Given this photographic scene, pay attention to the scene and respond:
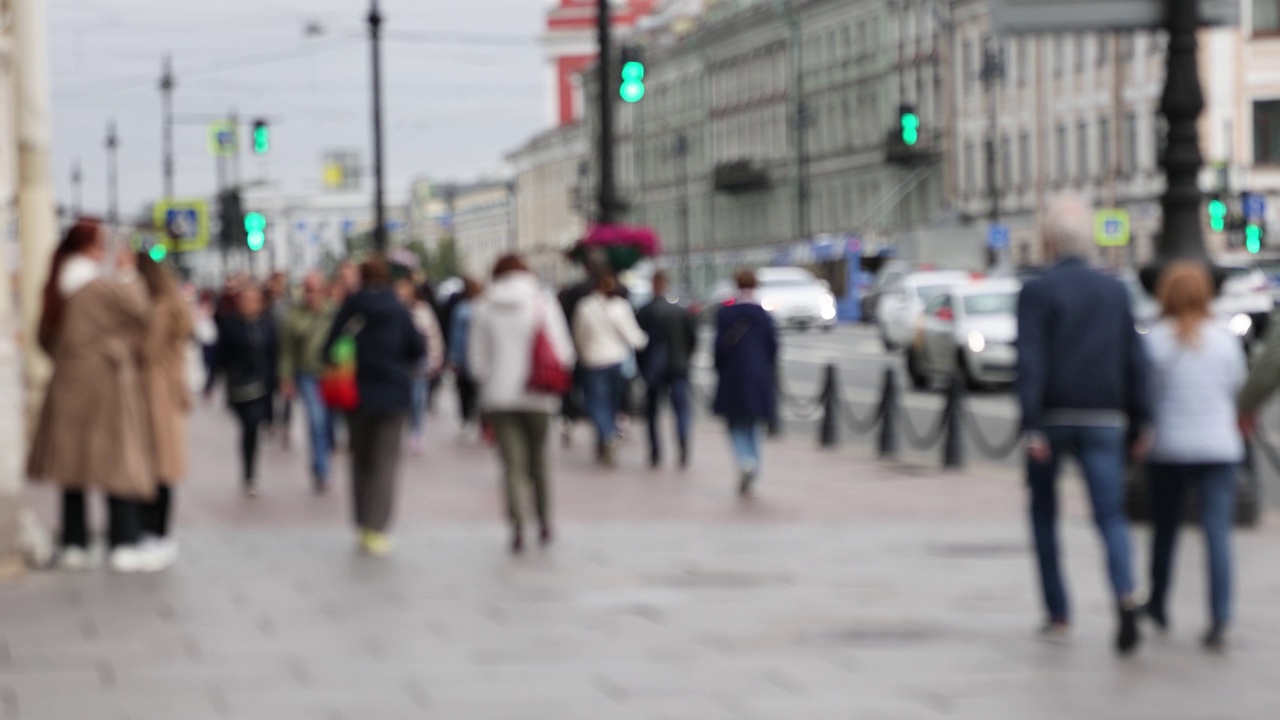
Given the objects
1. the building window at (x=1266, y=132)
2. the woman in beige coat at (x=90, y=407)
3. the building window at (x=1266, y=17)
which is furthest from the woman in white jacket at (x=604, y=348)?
the building window at (x=1266, y=17)

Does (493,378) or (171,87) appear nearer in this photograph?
(493,378)

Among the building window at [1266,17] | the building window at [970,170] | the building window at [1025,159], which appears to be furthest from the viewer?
the building window at [970,170]

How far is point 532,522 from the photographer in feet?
52.6

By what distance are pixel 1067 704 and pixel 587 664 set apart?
1.90 metres

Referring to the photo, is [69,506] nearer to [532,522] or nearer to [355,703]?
[532,522]

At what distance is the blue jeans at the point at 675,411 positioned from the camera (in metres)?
21.4

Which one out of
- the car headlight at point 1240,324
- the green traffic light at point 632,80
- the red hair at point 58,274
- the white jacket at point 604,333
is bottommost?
the car headlight at point 1240,324

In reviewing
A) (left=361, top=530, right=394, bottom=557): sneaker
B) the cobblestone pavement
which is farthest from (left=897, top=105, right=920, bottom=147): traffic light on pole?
(left=361, top=530, right=394, bottom=557): sneaker

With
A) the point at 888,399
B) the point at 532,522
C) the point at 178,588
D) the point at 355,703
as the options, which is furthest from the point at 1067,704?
the point at 888,399

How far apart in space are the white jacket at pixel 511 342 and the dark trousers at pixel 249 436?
444 cm

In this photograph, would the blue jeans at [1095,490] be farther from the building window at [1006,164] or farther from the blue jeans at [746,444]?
the building window at [1006,164]

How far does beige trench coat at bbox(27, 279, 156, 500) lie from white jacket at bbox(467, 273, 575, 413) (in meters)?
2.22

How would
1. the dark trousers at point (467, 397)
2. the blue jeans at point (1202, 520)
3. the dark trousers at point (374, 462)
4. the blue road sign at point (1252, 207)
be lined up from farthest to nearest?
the blue road sign at point (1252, 207), the dark trousers at point (467, 397), the dark trousers at point (374, 462), the blue jeans at point (1202, 520)

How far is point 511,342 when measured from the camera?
576 inches
